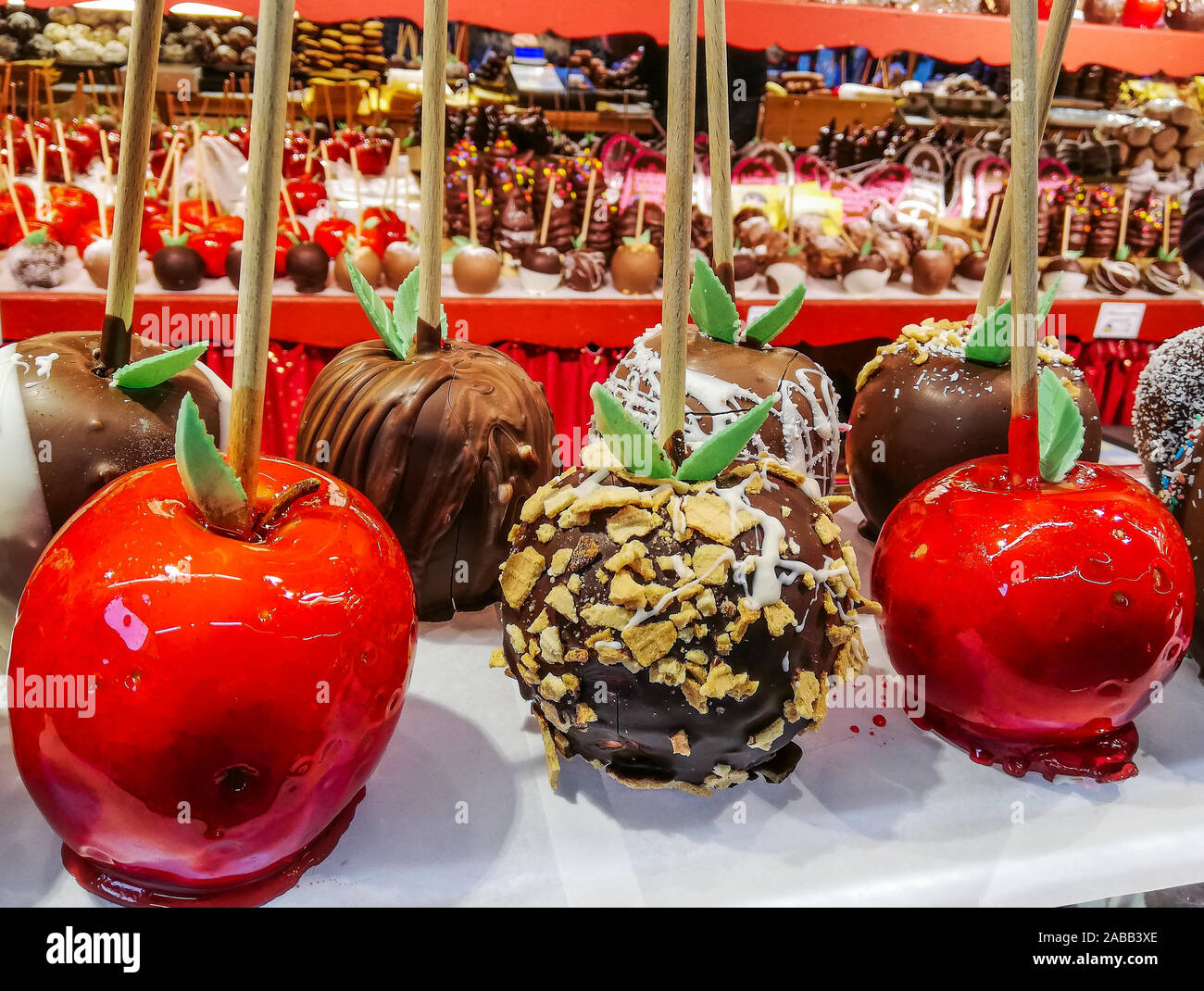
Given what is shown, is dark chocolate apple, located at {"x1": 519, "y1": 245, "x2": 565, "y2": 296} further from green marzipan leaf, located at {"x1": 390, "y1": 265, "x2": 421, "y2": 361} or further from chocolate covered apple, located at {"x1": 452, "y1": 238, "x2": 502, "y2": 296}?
green marzipan leaf, located at {"x1": 390, "y1": 265, "x2": 421, "y2": 361}

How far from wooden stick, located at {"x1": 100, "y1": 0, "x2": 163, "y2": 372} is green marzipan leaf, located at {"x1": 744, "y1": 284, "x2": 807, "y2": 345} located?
2.03ft

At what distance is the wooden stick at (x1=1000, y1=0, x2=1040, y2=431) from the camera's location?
71 cm

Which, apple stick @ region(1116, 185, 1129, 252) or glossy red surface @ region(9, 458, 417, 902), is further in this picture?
apple stick @ region(1116, 185, 1129, 252)

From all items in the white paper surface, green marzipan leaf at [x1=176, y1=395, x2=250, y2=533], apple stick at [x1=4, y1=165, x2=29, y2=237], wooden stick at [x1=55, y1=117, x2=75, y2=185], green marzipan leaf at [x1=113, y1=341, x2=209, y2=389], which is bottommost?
the white paper surface

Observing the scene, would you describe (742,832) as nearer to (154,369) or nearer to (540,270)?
(154,369)

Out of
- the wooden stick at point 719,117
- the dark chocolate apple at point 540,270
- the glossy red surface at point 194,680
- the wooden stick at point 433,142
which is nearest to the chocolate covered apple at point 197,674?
the glossy red surface at point 194,680

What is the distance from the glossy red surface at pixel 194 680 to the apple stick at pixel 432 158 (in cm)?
33

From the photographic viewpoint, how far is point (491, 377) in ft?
3.10

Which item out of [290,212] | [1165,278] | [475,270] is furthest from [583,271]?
[1165,278]

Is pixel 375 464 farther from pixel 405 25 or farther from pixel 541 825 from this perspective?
pixel 405 25

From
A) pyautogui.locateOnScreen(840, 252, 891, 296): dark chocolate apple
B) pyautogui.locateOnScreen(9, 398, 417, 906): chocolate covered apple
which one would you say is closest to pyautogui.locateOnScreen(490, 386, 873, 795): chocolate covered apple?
pyautogui.locateOnScreen(9, 398, 417, 906): chocolate covered apple

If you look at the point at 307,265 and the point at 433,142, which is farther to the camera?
the point at 307,265

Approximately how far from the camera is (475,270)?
7.60 ft

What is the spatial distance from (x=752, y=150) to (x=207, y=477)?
275 centimetres
